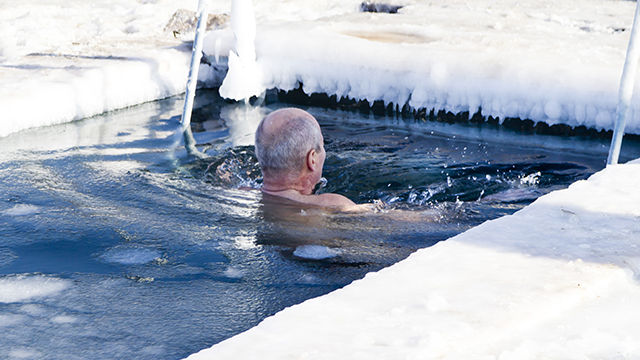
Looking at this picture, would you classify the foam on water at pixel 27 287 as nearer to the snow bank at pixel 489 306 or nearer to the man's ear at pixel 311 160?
the snow bank at pixel 489 306

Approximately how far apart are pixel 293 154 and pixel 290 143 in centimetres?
7

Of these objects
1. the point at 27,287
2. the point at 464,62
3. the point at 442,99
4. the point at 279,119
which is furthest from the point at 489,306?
the point at 464,62

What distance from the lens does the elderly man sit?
3.46m

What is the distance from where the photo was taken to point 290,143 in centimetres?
345

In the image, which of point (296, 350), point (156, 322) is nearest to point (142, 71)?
point (156, 322)

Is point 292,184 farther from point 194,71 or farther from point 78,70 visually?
point 78,70

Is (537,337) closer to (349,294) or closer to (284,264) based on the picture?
(349,294)

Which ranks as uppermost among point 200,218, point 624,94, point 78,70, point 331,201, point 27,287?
point 624,94

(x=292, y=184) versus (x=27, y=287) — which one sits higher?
(x=292, y=184)

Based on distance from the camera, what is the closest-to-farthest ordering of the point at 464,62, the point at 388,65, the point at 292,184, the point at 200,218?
the point at 200,218
the point at 292,184
the point at 464,62
the point at 388,65

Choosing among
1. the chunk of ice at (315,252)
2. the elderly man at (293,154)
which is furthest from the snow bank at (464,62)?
the chunk of ice at (315,252)

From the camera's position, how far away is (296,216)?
10.7 ft

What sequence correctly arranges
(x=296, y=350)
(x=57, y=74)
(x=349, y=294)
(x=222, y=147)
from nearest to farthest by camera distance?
(x=296, y=350) → (x=349, y=294) → (x=222, y=147) → (x=57, y=74)

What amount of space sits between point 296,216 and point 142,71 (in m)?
3.64
